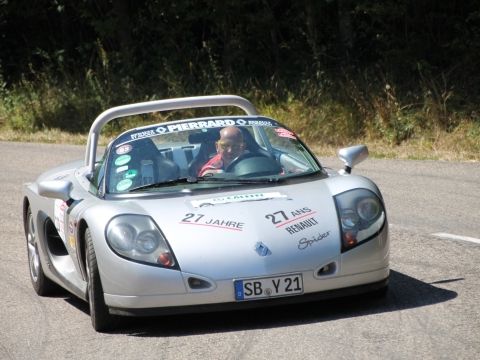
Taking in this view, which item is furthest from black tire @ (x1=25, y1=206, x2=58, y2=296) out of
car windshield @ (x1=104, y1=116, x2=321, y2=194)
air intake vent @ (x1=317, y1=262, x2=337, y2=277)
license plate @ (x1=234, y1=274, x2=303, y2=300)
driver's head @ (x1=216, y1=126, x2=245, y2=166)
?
air intake vent @ (x1=317, y1=262, x2=337, y2=277)

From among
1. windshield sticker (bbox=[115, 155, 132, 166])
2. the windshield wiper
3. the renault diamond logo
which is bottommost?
the renault diamond logo

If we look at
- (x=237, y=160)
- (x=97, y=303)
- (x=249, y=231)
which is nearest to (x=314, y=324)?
(x=249, y=231)

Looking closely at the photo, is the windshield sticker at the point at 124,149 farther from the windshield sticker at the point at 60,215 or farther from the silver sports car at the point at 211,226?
the windshield sticker at the point at 60,215

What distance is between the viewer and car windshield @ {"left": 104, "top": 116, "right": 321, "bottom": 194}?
7.70 metres

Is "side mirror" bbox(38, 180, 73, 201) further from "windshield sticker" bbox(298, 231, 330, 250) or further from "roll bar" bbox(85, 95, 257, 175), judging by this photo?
"windshield sticker" bbox(298, 231, 330, 250)

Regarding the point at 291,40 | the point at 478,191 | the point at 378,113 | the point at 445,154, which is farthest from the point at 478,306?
the point at 291,40

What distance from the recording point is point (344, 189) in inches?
286

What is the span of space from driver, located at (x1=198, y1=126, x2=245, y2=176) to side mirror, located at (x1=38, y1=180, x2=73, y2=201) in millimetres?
895

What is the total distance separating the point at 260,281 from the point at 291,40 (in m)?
17.9

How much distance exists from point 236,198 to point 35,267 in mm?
2240

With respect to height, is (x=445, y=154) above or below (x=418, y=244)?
below

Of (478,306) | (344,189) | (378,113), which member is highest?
(344,189)

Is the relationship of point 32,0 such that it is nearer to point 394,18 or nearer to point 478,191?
point 394,18

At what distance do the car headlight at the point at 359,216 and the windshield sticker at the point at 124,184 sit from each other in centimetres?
141
